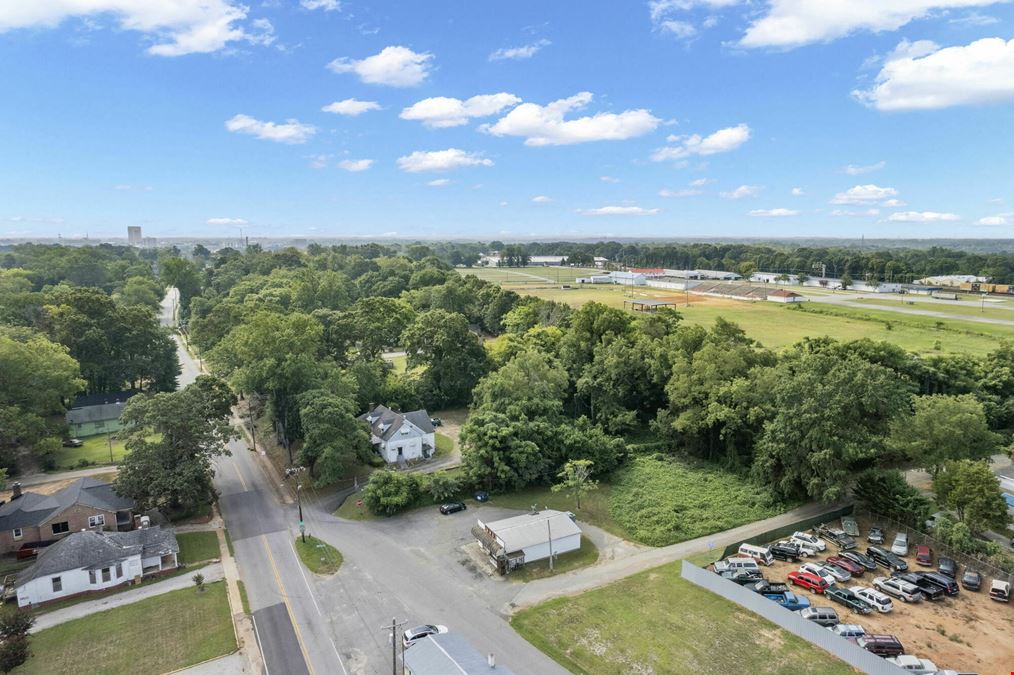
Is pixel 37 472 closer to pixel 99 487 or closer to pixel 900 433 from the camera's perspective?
pixel 99 487

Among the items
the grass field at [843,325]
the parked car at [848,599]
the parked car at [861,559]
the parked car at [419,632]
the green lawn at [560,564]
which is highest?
the grass field at [843,325]

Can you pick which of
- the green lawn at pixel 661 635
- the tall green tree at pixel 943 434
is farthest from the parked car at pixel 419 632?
the tall green tree at pixel 943 434

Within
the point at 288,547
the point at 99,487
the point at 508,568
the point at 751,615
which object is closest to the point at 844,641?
the point at 751,615

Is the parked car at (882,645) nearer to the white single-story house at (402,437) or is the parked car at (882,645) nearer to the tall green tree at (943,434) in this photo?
the tall green tree at (943,434)

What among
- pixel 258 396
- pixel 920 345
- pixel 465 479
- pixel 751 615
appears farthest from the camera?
pixel 920 345

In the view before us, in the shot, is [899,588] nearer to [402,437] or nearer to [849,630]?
[849,630]

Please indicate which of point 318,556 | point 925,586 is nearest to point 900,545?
point 925,586
